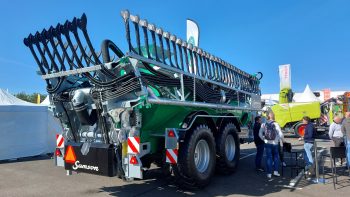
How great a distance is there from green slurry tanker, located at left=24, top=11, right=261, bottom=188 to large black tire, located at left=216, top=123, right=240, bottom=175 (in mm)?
236

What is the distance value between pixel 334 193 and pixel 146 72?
434cm

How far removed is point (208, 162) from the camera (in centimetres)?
642

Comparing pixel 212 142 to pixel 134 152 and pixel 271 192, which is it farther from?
pixel 134 152

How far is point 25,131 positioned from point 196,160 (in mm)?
7808

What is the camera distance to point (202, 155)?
645 centimetres

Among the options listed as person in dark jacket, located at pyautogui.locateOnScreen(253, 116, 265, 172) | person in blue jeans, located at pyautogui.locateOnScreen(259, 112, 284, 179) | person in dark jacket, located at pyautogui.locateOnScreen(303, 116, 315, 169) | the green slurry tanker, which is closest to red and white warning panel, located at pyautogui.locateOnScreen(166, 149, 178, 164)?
the green slurry tanker

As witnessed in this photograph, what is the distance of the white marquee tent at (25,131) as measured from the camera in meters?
10.6

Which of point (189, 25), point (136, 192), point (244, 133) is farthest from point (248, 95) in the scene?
point (136, 192)

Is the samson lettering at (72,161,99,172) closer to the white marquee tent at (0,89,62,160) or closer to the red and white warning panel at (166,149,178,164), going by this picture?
the red and white warning panel at (166,149,178,164)

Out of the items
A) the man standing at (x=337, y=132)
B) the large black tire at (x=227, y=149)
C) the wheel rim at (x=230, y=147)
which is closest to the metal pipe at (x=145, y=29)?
the large black tire at (x=227, y=149)

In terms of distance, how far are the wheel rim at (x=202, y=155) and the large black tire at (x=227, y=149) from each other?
728 mm

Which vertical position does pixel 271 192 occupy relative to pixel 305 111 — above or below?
below

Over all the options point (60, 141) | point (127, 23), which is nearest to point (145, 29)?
point (127, 23)

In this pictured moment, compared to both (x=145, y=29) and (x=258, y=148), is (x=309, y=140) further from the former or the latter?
(x=145, y=29)
